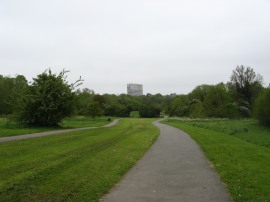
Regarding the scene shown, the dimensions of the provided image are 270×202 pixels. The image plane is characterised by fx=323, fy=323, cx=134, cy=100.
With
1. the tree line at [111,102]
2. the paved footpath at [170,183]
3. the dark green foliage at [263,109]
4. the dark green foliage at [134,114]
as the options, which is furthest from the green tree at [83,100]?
the paved footpath at [170,183]

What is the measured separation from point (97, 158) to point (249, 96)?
74445mm

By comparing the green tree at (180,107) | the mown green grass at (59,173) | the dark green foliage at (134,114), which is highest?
the green tree at (180,107)

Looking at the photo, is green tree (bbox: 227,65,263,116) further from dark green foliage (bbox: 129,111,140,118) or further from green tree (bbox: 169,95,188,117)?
dark green foliage (bbox: 129,111,140,118)

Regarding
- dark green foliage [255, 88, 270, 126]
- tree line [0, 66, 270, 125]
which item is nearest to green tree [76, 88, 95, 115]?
tree line [0, 66, 270, 125]

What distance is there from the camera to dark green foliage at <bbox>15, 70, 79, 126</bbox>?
35938 millimetres

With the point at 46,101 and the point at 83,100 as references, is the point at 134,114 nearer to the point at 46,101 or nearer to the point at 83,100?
the point at 83,100

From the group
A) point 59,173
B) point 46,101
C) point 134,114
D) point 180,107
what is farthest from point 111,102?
point 59,173

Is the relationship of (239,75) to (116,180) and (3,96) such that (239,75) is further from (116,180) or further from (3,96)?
(116,180)

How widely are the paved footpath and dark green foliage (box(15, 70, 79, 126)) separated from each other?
84.9 feet

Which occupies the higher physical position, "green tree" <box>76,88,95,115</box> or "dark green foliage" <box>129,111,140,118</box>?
"green tree" <box>76,88,95,115</box>

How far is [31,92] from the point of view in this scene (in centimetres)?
3722

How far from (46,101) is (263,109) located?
2471 cm

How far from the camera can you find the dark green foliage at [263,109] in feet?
119

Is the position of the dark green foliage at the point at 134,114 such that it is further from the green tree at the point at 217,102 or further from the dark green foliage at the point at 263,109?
the dark green foliage at the point at 263,109
